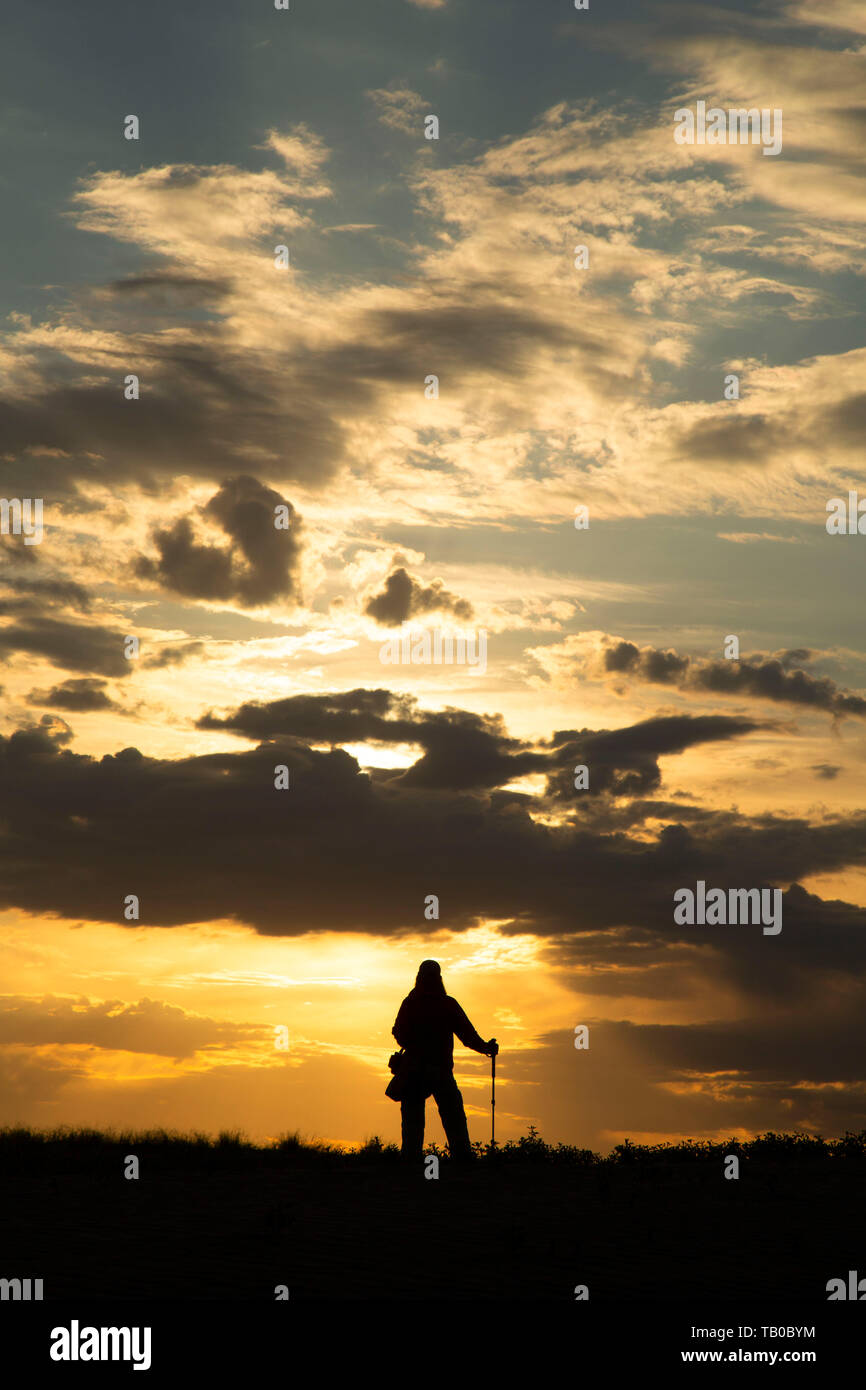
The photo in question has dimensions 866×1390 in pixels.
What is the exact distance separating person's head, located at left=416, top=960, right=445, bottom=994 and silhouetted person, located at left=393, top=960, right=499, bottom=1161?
0.56 feet

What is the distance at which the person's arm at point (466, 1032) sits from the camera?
661 inches

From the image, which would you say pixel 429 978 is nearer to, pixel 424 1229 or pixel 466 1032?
pixel 466 1032

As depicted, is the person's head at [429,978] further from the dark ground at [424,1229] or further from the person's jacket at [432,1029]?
the dark ground at [424,1229]

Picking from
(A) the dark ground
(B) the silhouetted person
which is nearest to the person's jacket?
(B) the silhouetted person

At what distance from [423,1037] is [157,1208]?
5152 mm

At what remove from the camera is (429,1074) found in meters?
16.4

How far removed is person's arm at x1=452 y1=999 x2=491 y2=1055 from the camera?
1678 centimetres

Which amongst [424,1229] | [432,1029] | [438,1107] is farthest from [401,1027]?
[424,1229]

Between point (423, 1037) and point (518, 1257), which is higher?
point (423, 1037)

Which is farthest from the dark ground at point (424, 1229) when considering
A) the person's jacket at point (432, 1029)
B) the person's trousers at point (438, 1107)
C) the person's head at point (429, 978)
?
the person's head at point (429, 978)

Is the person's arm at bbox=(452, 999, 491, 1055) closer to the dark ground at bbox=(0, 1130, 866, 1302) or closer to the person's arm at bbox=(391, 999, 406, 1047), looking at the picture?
the person's arm at bbox=(391, 999, 406, 1047)
